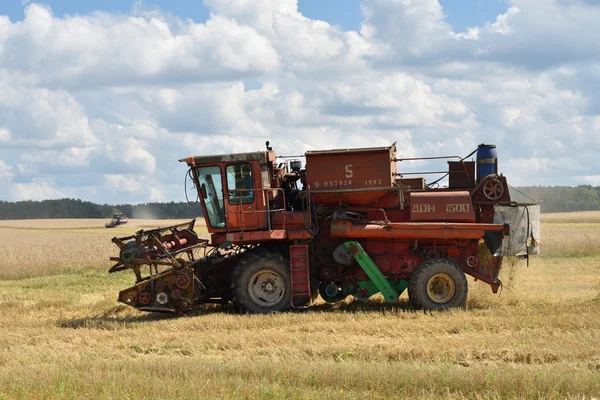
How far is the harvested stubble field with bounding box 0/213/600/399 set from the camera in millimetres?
7898

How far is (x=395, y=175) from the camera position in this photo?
14.7 m

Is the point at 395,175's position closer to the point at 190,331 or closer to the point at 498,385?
the point at 190,331

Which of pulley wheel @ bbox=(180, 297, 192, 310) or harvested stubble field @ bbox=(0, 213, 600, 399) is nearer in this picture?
harvested stubble field @ bbox=(0, 213, 600, 399)

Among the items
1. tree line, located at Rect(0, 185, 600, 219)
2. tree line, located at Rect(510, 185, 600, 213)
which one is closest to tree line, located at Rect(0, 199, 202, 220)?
tree line, located at Rect(0, 185, 600, 219)

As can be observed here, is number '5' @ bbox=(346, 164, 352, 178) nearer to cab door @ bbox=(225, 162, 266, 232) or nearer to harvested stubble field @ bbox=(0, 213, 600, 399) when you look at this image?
cab door @ bbox=(225, 162, 266, 232)

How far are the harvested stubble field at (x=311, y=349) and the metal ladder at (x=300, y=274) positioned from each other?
0.46m

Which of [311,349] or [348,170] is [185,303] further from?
[311,349]

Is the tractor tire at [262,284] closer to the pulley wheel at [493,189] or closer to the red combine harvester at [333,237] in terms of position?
the red combine harvester at [333,237]

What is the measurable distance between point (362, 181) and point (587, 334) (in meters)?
5.02

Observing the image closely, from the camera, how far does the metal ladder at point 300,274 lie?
14.0 meters

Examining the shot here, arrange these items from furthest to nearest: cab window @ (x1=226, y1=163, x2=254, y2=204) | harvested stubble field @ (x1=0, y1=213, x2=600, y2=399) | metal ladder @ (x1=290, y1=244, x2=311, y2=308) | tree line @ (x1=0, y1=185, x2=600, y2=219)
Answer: tree line @ (x1=0, y1=185, x2=600, y2=219) < cab window @ (x1=226, y1=163, x2=254, y2=204) < metal ladder @ (x1=290, y1=244, x2=311, y2=308) < harvested stubble field @ (x1=0, y1=213, x2=600, y2=399)

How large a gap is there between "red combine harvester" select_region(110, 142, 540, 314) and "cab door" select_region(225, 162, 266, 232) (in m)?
0.02

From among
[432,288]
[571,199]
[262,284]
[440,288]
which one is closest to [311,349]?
[262,284]

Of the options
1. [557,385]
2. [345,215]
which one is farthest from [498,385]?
[345,215]
